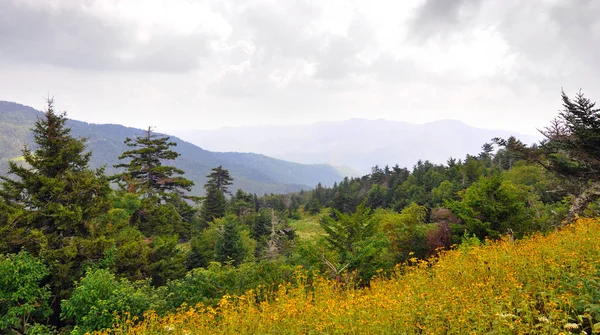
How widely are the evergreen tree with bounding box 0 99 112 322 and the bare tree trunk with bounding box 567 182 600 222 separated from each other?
15554 mm

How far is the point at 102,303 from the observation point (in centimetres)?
682

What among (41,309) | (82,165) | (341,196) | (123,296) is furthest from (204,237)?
(341,196)

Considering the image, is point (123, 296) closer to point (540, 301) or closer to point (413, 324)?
point (413, 324)

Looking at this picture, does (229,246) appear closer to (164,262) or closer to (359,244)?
(164,262)

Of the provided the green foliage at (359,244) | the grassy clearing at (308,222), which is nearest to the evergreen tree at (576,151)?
the green foliage at (359,244)

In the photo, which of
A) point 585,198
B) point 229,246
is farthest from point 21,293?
point 585,198

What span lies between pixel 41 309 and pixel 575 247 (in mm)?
12134

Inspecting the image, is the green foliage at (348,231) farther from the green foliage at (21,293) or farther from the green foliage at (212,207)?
the green foliage at (212,207)

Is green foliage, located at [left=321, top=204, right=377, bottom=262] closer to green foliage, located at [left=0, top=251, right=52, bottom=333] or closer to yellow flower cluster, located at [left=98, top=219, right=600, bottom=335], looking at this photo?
yellow flower cluster, located at [left=98, top=219, right=600, bottom=335]

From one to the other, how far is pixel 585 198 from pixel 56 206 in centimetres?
1734

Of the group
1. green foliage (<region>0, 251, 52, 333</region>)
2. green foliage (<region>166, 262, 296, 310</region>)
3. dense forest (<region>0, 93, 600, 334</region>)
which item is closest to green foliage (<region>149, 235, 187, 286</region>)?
dense forest (<region>0, 93, 600, 334</region>)

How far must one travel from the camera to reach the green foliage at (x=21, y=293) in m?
7.25

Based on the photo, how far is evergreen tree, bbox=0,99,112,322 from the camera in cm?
922

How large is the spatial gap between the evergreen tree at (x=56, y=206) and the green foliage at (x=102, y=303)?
2314mm
